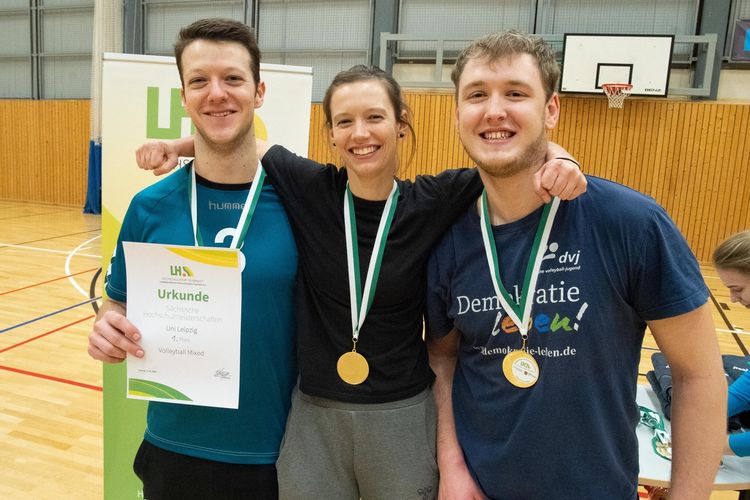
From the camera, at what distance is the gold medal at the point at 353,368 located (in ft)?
4.70

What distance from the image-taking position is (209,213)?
1579mm

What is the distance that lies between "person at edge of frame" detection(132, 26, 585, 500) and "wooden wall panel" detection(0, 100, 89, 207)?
13793 mm

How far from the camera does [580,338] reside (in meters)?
1.24

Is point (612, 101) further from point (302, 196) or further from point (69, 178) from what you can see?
point (69, 178)

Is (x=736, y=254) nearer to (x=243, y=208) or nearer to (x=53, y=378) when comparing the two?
(x=243, y=208)

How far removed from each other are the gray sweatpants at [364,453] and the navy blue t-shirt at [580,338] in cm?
17

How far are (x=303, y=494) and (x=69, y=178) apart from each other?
574 inches

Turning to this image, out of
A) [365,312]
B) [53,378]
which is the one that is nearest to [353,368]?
[365,312]

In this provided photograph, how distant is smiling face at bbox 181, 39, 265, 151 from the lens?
1.51m

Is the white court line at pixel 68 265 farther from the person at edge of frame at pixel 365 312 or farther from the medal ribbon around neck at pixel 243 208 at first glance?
the person at edge of frame at pixel 365 312

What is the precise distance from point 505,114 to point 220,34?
0.80 meters

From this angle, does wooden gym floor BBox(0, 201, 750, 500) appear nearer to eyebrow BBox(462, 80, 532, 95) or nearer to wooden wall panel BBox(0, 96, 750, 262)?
wooden wall panel BBox(0, 96, 750, 262)

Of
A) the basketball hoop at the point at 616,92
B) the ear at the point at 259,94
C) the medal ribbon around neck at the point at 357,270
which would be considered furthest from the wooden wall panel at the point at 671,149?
the medal ribbon around neck at the point at 357,270

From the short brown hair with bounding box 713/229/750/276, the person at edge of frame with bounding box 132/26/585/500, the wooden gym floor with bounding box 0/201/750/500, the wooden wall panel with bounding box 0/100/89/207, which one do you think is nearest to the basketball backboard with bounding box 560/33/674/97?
the wooden gym floor with bounding box 0/201/750/500
